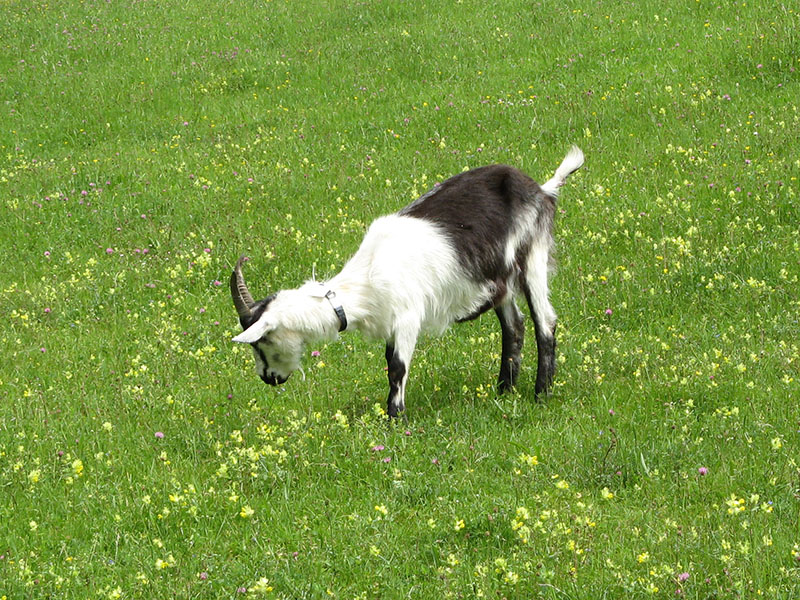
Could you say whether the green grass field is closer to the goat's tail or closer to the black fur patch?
the black fur patch

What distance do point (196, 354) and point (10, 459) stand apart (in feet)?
7.52

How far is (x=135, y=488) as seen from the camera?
6742mm

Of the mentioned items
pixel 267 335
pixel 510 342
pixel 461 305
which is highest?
pixel 267 335

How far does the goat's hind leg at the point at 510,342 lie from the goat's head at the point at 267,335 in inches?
70.2

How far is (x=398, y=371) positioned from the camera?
25.3 ft

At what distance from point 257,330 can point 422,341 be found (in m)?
2.37

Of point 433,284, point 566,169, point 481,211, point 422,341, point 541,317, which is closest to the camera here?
point 433,284

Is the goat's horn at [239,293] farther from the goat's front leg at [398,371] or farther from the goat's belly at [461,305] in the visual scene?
the goat's belly at [461,305]

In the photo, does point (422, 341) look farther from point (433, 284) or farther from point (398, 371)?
point (398, 371)

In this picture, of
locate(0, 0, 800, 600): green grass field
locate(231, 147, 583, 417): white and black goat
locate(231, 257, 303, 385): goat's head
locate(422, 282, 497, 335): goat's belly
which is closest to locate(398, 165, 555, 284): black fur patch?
locate(231, 147, 583, 417): white and black goat

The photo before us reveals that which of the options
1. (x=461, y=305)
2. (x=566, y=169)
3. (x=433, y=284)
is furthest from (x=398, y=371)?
(x=566, y=169)

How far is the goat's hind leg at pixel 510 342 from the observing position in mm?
8523

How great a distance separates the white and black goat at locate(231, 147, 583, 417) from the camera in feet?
25.3

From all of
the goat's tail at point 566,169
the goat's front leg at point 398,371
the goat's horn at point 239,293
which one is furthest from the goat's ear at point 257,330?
the goat's tail at point 566,169
